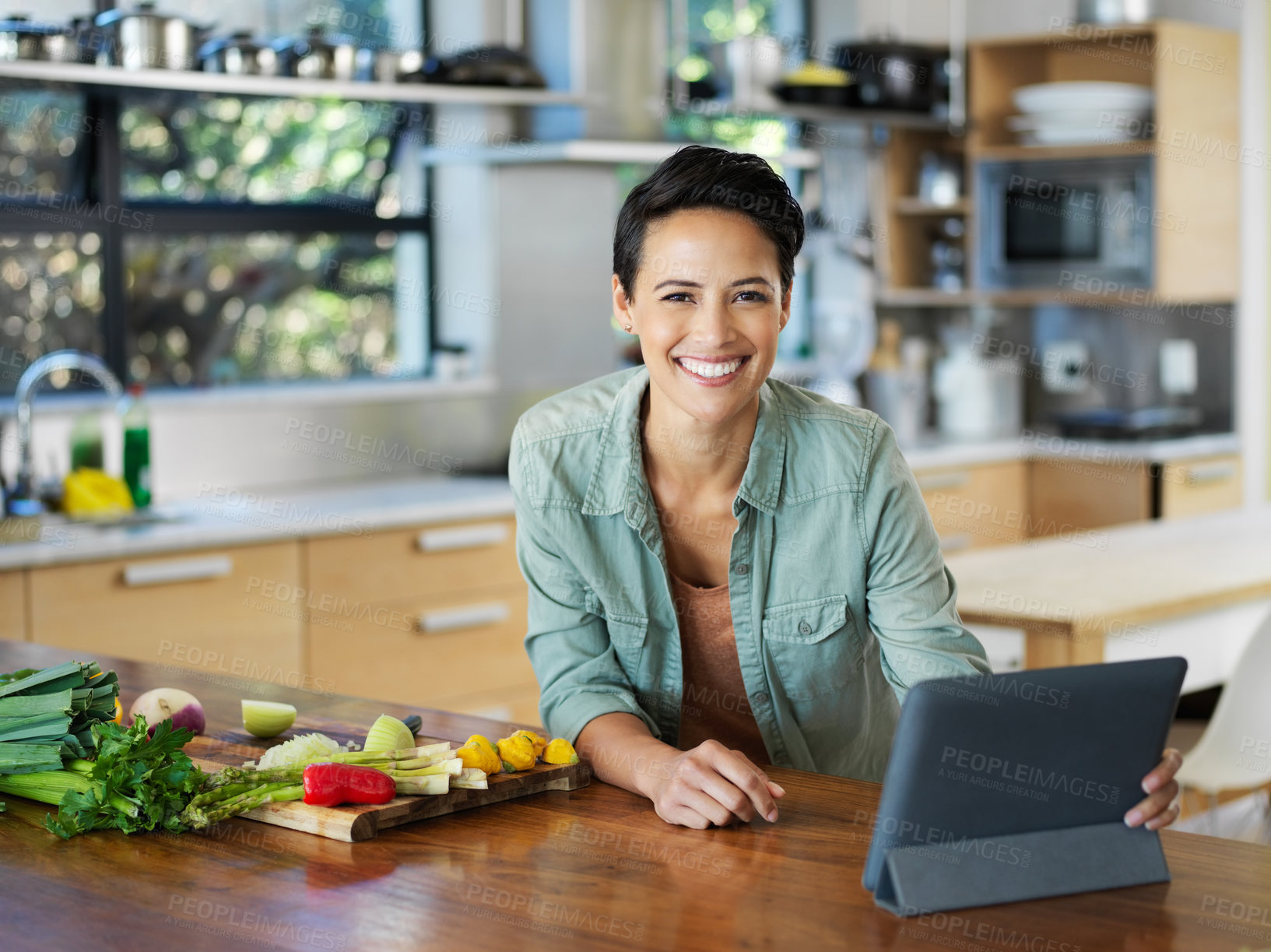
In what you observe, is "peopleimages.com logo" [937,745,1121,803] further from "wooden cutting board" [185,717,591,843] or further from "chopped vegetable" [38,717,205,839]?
"chopped vegetable" [38,717,205,839]

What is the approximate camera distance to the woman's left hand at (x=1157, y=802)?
4.64 ft

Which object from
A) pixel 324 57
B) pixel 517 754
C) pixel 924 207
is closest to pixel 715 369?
pixel 517 754

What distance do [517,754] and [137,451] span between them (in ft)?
7.98

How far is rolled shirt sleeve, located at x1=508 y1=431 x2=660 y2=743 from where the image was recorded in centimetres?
191

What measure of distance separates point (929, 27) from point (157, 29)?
293 centimetres

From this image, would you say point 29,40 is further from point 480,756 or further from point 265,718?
point 480,756

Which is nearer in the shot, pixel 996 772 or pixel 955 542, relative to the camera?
pixel 996 772

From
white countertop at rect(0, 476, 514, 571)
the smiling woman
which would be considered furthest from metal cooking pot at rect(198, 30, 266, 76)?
the smiling woman

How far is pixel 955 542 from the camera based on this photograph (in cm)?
505

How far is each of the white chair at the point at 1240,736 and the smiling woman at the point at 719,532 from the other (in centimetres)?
109

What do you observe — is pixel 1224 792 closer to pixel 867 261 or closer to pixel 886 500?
pixel 867 261

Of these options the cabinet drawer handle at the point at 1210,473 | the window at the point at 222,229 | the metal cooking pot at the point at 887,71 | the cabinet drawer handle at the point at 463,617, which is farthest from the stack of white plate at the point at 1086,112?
the cabinet drawer handle at the point at 463,617

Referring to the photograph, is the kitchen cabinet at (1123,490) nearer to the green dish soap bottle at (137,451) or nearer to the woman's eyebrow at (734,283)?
the green dish soap bottle at (137,451)

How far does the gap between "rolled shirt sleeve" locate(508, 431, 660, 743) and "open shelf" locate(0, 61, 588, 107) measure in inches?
84.9
